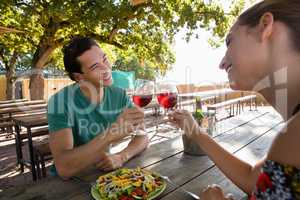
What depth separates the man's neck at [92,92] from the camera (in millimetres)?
1969

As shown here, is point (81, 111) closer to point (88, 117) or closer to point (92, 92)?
point (88, 117)

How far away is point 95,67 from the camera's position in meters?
1.89

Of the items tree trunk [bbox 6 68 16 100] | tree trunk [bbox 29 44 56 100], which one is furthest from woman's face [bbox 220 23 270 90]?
tree trunk [bbox 6 68 16 100]

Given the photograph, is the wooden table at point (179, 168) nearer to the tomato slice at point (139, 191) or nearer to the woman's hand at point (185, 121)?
the tomato slice at point (139, 191)

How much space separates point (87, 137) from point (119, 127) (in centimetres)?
55

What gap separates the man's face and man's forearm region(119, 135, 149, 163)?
0.50 metres

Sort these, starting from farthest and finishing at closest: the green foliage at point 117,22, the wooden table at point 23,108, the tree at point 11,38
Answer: the tree at point 11,38
the green foliage at point 117,22
the wooden table at point 23,108

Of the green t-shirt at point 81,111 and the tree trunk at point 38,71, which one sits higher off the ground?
the tree trunk at point 38,71

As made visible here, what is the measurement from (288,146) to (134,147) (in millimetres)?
1181

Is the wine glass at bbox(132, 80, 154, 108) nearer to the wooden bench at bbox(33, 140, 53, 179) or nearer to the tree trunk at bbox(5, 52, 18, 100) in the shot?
the wooden bench at bbox(33, 140, 53, 179)

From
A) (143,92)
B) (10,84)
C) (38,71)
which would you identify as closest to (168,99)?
(143,92)

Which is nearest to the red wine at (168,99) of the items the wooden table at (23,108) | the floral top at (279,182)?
the floral top at (279,182)

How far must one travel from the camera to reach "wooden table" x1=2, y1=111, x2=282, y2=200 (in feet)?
3.90

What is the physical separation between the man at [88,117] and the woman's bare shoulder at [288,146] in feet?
2.63
